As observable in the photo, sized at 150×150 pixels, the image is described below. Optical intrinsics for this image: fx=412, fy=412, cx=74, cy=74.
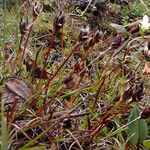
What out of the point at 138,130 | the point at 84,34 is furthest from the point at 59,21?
the point at 138,130

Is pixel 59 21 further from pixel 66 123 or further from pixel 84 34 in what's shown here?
pixel 66 123

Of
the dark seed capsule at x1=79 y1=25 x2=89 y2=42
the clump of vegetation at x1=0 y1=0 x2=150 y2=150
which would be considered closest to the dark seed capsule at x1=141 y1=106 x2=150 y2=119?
the clump of vegetation at x1=0 y1=0 x2=150 y2=150

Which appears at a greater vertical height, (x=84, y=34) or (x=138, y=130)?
(x=84, y=34)

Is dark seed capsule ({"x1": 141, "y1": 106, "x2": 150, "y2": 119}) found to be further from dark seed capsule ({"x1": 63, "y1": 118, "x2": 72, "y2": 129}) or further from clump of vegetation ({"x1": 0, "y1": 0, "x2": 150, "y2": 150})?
dark seed capsule ({"x1": 63, "y1": 118, "x2": 72, "y2": 129})

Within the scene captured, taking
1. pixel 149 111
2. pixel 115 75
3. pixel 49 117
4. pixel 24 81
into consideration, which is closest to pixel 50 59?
pixel 115 75

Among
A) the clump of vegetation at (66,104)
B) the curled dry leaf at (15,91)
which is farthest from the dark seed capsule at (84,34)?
the curled dry leaf at (15,91)

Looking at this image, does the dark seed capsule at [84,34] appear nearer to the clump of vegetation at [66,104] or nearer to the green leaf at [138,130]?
the clump of vegetation at [66,104]

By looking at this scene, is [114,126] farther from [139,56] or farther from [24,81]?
[139,56]

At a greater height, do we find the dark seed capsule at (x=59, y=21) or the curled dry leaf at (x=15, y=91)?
the dark seed capsule at (x=59, y=21)
